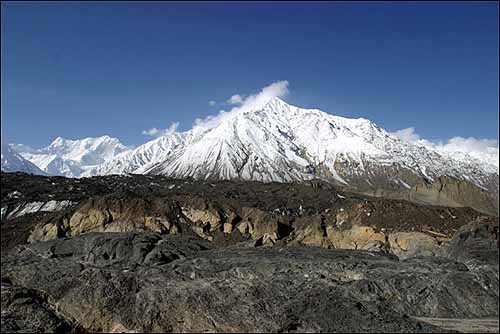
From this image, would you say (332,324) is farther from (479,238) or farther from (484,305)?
(479,238)

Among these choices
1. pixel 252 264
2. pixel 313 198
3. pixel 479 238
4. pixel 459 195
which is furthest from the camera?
pixel 313 198

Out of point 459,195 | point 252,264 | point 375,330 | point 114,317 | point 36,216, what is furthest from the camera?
point 459,195

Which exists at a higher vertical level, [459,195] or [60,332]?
[459,195]

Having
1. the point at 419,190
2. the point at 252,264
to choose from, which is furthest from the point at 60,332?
the point at 419,190

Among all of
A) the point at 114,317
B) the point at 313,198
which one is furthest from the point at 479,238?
the point at 313,198

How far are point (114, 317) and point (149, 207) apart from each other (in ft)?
146

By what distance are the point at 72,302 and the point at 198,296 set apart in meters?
3.78

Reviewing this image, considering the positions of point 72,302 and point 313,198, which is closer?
point 72,302

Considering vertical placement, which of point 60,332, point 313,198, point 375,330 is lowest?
point 60,332

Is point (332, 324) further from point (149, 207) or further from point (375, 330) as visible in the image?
point (149, 207)

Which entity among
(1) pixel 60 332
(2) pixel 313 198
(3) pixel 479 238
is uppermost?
(2) pixel 313 198

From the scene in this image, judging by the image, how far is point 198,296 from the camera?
53.5 ft

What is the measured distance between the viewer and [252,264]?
25984 millimetres

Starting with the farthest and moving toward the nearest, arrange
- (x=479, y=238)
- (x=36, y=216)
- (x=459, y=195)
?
(x=459, y=195)
(x=36, y=216)
(x=479, y=238)
